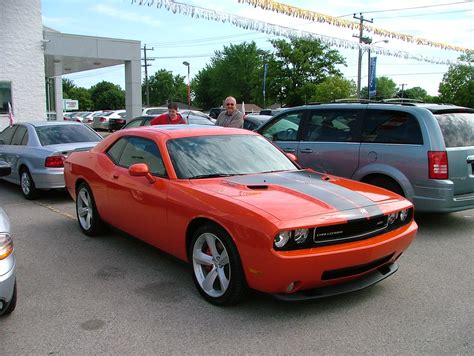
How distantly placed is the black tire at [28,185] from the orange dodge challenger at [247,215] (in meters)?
3.53

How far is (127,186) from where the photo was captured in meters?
4.96

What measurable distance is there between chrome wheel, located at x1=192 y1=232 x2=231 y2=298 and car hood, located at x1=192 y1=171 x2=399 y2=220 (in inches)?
16.4

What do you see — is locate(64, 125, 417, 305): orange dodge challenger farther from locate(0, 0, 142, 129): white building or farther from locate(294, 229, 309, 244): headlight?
locate(0, 0, 142, 129): white building

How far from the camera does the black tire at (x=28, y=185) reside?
8422 mm

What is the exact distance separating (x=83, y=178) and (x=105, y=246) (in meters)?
0.97

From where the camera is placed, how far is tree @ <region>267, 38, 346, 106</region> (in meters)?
72.6

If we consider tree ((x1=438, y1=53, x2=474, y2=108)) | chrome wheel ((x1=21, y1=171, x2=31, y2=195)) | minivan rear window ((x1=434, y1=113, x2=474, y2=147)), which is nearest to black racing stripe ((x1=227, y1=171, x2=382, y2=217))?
minivan rear window ((x1=434, y1=113, x2=474, y2=147))

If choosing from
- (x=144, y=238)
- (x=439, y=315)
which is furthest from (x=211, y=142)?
(x=439, y=315)

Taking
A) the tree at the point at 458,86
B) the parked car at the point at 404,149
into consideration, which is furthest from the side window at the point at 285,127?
the tree at the point at 458,86

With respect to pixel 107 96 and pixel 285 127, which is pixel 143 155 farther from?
pixel 107 96

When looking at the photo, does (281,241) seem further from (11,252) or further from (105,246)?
(105,246)

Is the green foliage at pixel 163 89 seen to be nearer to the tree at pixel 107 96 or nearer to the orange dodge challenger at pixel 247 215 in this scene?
the tree at pixel 107 96

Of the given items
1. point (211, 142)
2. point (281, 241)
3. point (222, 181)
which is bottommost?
point (281, 241)

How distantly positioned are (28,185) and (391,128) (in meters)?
6.19
